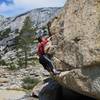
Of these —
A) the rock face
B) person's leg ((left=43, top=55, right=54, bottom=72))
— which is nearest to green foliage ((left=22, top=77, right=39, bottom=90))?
person's leg ((left=43, top=55, right=54, bottom=72))

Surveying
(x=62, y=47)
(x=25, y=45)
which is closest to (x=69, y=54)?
(x=62, y=47)

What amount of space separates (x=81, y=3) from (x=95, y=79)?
4.96m

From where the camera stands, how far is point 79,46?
808 inches

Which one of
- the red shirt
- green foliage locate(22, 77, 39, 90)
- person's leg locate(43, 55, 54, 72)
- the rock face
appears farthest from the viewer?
green foliage locate(22, 77, 39, 90)

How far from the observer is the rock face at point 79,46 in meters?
19.8

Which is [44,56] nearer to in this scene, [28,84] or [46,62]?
[46,62]

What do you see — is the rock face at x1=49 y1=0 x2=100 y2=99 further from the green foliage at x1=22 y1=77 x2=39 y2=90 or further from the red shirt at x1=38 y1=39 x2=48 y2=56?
the green foliage at x1=22 y1=77 x2=39 y2=90

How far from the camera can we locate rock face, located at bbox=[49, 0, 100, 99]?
1981cm

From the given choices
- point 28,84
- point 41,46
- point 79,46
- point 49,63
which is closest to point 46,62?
point 49,63

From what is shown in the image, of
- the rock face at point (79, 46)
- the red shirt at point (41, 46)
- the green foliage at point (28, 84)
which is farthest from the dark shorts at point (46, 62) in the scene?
the green foliage at point (28, 84)

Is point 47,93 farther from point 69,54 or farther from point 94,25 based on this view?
point 94,25

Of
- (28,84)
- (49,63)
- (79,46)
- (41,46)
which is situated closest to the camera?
(79,46)

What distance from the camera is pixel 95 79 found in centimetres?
1959

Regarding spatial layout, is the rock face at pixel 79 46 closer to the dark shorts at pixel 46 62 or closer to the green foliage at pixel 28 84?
the dark shorts at pixel 46 62
